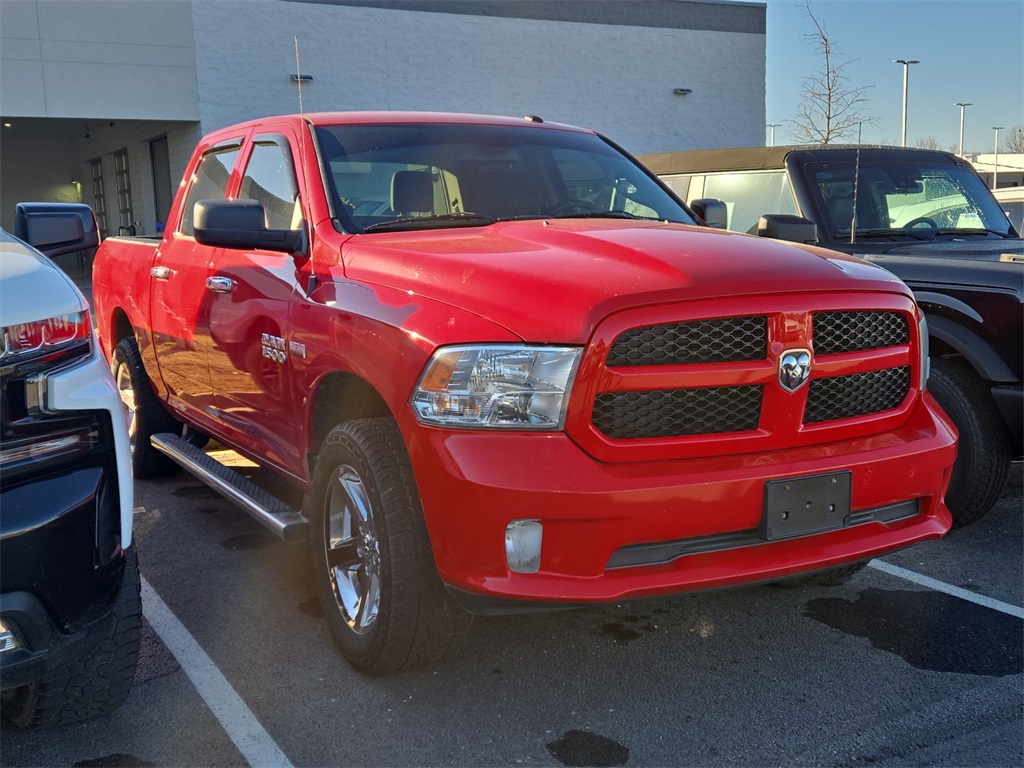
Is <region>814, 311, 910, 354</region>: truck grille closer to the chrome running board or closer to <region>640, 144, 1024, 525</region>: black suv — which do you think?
<region>640, 144, 1024, 525</region>: black suv

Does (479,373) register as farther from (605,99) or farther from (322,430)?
(605,99)

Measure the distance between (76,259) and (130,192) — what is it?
5.22 meters

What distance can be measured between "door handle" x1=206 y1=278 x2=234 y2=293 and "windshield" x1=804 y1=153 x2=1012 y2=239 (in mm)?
3356

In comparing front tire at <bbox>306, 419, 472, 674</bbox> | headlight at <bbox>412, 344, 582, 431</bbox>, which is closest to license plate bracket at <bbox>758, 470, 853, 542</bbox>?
headlight at <bbox>412, 344, 582, 431</bbox>

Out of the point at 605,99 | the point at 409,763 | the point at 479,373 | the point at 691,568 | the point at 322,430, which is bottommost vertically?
the point at 409,763

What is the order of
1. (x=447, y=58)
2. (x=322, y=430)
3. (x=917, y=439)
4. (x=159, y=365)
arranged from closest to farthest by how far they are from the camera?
(x=917, y=439) < (x=322, y=430) < (x=159, y=365) < (x=447, y=58)

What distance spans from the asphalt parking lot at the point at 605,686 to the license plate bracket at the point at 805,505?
1.98 ft

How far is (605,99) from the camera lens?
87.5ft

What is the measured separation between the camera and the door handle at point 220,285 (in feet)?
13.5

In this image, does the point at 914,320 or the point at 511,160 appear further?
the point at 511,160

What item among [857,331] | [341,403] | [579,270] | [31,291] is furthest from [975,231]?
[31,291]

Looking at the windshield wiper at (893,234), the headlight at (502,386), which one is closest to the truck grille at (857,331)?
the headlight at (502,386)

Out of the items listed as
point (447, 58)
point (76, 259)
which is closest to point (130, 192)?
point (76, 259)

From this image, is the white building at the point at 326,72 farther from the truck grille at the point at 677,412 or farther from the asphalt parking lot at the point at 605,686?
the truck grille at the point at 677,412
